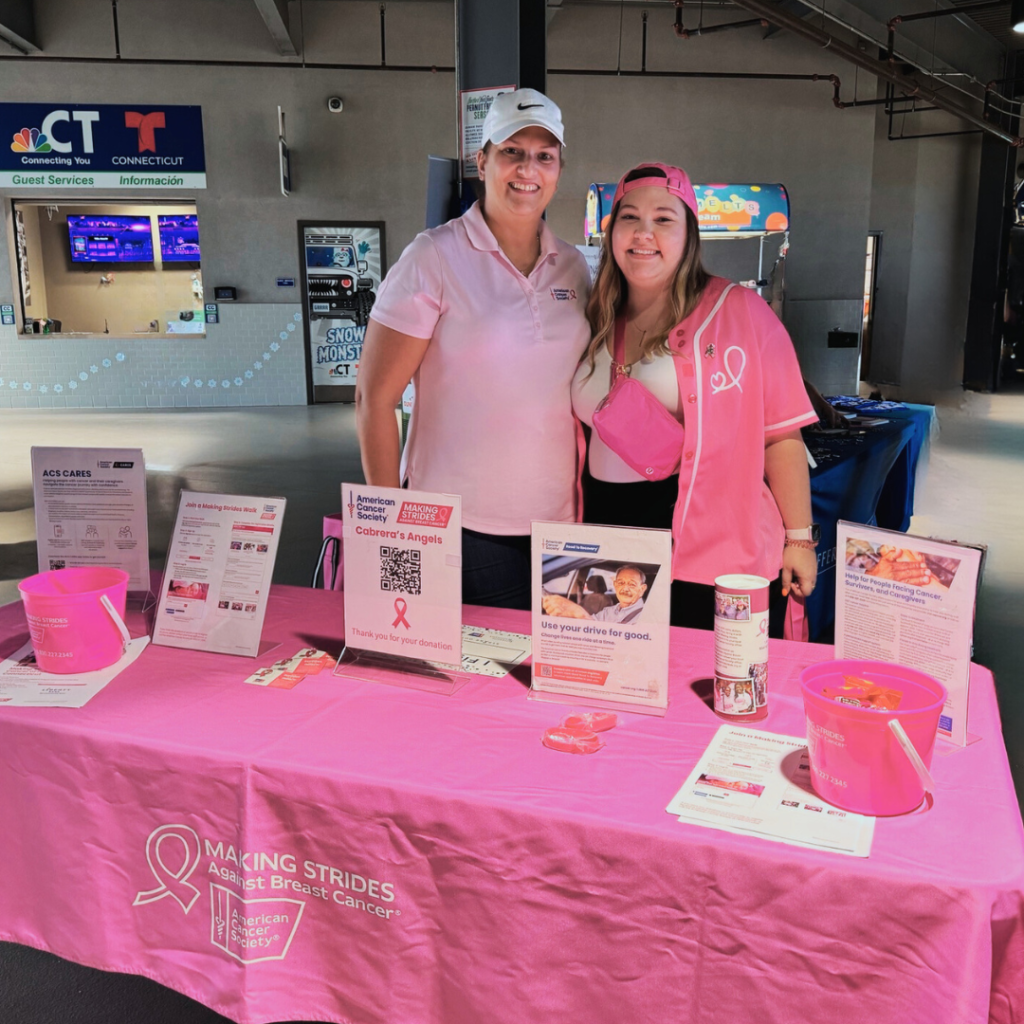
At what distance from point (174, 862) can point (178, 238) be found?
1303cm

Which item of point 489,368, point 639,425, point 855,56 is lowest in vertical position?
point 639,425

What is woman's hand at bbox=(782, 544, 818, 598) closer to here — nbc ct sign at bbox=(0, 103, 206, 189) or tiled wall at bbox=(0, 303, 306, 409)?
tiled wall at bbox=(0, 303, 306, 409)

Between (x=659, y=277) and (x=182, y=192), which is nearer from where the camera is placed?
(x=659, y=277)

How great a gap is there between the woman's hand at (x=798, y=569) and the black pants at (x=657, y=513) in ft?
0.18

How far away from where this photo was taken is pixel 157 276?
13.1 meters

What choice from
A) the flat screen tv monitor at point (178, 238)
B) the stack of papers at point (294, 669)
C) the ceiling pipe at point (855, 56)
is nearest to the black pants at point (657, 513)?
the stack of papers at point (294, 669)

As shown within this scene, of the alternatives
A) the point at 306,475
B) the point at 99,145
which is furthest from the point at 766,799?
the point at 99,145

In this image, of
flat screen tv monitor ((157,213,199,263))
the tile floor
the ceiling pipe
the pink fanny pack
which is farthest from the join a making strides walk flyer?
flat screen tv monitor ((157,213,199,263))

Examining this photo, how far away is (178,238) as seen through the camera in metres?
12.8

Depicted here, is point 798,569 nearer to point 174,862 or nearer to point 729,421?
point 729,421

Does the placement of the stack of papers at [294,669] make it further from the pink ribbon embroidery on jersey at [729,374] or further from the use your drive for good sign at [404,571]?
the pink ribbon embroidery on jersey at [729,374]

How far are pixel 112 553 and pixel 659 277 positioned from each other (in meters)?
1.20

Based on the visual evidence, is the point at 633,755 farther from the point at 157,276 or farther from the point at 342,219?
the point at 157,276

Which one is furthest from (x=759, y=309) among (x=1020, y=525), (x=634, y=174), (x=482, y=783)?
(x=1020, y=525)
